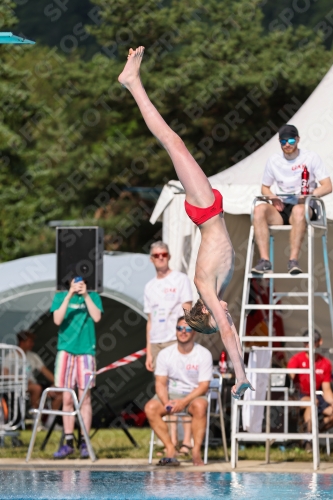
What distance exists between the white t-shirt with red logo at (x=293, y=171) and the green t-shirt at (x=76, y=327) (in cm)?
210

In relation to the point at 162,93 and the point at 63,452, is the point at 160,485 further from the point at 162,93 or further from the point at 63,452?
the point at 162,93

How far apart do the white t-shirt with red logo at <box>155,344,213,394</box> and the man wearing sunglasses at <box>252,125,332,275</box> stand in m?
0.99

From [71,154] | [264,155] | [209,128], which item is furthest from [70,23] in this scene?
[264,155]

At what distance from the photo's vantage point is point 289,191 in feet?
28.4

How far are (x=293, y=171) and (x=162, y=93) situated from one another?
1660cm

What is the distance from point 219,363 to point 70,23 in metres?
46.6

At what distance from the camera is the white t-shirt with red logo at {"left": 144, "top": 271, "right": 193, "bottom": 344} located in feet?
29.7

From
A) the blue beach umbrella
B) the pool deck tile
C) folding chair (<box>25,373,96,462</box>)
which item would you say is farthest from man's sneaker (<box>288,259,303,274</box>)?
the blue beach umbrella

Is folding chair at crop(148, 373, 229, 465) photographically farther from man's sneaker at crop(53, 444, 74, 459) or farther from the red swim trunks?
the red swim trunks

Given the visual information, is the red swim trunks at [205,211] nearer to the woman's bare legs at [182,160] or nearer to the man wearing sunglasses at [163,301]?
the woman's bare legs at [182,160]

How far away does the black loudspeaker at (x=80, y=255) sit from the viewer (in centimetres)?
931

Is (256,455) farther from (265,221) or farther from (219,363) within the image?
(265,221)

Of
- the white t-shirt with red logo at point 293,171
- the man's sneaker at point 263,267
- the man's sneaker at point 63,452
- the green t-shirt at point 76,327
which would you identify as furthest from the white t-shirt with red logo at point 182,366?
the white t-shirt with red logo at point 293,171

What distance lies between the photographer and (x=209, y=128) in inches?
1005
